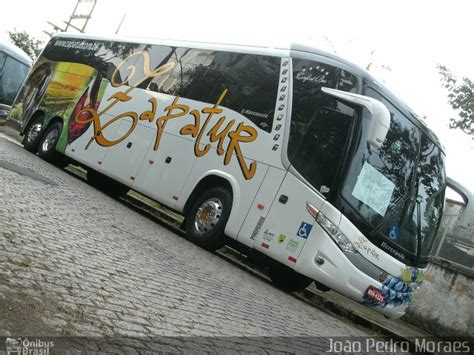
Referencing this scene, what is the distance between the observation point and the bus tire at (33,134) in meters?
14.9

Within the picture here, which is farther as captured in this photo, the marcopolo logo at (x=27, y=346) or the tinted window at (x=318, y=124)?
the tinted window at (x=318, y=124)

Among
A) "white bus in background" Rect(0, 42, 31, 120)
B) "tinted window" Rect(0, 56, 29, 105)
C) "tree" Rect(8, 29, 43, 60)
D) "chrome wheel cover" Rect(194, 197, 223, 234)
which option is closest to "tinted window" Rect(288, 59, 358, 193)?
"chrome wheel cover" Rect(194, 197, 223, 234)

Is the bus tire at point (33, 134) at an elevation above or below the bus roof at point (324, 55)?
below

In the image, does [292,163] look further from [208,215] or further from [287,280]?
[287,280]

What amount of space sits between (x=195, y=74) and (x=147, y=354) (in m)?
7.98

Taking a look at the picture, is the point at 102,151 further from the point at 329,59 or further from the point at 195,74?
the point at 329,59

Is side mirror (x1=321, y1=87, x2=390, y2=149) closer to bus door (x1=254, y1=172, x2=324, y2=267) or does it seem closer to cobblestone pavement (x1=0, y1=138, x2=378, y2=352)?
bus door (x1=254, y1=172, x2=324, y2=267)

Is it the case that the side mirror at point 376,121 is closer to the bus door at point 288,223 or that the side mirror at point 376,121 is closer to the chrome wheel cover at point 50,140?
the bus door at point 288,223

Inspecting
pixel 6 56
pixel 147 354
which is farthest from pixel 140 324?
pixel 6 56

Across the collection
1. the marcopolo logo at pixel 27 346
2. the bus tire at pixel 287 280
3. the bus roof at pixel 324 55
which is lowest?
the marcopolo logo at pixel 27 346

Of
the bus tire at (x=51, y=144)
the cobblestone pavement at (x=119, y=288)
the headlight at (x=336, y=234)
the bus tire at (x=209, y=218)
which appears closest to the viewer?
the cobblestone pavement at (x=119, y=288)

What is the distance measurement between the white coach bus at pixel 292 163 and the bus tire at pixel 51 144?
295 cm

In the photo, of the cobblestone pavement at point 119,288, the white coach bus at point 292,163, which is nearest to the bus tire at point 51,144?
the white coach bus at point 292,163

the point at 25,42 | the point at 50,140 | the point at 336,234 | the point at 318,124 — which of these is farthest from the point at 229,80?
the point at 25,42
